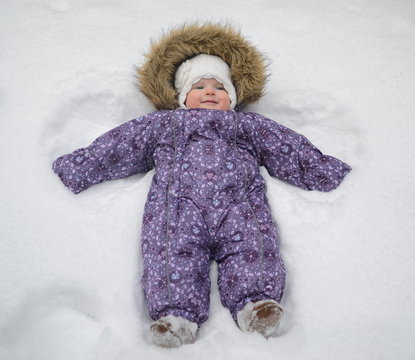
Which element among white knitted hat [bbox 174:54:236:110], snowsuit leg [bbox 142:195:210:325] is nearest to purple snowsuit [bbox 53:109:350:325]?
snowsuit leg [bbox 142:195:210:325]

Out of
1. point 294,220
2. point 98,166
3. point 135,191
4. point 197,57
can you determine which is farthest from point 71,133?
point 294,220

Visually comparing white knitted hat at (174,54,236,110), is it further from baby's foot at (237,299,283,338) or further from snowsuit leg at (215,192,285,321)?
baby's foot at (237,299,283,338)

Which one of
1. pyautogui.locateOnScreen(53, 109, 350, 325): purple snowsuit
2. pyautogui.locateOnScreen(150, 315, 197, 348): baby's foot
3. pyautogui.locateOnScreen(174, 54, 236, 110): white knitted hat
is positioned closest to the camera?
pyautogui.locateOnScreen(150, 315, 197, 348): baby's foot

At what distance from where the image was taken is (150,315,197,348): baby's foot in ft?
3.32

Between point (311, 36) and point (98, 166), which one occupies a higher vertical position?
point (311, 36)

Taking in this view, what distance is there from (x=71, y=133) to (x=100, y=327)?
2.36ft

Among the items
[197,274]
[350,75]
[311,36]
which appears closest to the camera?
[197,274]

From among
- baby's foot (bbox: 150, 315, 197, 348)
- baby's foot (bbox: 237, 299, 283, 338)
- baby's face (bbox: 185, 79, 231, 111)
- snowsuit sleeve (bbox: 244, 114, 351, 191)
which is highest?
baby's face (bbox: 185, 79, 231, 111)

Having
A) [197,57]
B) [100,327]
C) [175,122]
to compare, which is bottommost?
[100,327]

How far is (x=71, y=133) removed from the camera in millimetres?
1516

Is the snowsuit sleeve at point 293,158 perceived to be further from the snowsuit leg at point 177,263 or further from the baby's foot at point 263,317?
the baby's foot at point 263,317

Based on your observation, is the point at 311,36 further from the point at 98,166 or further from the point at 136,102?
the point at 98,166

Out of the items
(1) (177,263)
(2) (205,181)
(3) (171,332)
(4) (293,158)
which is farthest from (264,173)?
(3) (171,332)

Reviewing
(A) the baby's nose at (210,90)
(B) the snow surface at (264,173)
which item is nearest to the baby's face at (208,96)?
Answer: (A) the baby's nose at (210,90)
